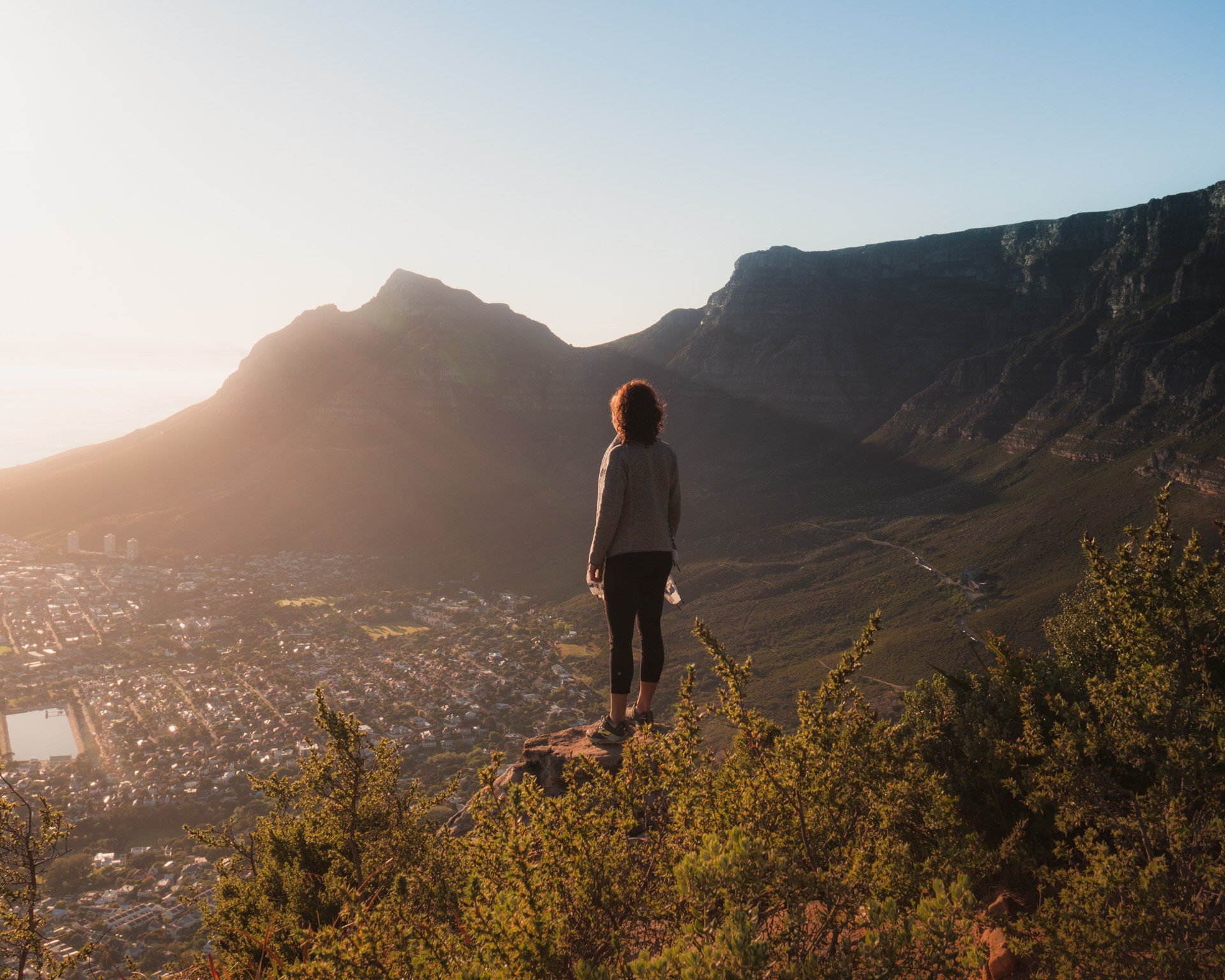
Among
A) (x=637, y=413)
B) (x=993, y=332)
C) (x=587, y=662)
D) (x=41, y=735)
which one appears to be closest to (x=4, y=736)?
(x=41, y=735)

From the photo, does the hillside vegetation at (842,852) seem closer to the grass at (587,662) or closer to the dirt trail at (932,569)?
the dirt trail at (932,569)

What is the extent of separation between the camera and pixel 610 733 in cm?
731

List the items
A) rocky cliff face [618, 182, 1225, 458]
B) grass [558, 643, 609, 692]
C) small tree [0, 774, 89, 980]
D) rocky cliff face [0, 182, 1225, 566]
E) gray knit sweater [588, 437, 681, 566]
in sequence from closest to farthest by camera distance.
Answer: small tree [0, 774, 89, 980]
gray knit sweater [588, 437, 681, 566]
grass [558, 643, 609, 692]
rocky cliff face [618, 182, 1225, 458]
rocky cliff face [0, 182, 1225, 566]

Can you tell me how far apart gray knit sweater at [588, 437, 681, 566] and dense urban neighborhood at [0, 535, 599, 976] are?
6.66 metres

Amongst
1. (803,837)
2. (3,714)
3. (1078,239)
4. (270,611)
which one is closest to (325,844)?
(803,837)

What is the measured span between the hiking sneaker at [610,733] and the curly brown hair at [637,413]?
2987mm

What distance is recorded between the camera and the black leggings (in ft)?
20.1

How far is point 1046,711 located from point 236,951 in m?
6.59

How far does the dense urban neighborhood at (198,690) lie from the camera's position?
29.2m

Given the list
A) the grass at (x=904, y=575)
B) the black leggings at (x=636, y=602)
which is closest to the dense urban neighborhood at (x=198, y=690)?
the black leggings at (x=636, y=602)

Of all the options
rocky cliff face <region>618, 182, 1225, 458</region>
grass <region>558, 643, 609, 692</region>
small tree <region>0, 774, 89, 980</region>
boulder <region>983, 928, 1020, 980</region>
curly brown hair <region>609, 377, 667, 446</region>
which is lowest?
grass <region>558, 643, 609, 692</region>

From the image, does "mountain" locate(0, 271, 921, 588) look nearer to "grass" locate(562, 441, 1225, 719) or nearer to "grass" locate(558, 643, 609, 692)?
"grass" locate(562, 441, 1225, 719)

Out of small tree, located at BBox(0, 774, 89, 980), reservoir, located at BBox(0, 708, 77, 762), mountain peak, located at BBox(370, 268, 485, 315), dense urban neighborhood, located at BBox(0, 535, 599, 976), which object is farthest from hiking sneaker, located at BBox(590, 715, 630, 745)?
mountain peak, located at BBox(370, 268, 485, 315)

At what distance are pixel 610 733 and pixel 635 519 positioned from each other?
2.59 m
